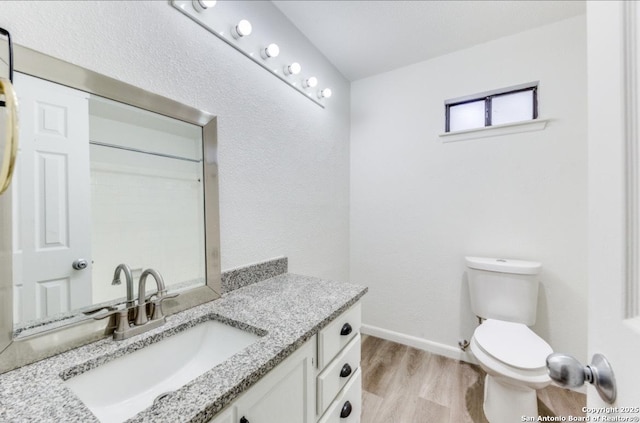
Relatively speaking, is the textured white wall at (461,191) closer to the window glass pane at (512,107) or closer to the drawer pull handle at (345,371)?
the window glass pane at (512,107)

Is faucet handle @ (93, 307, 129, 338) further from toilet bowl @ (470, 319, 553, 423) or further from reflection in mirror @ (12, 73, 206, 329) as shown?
toilet bowl @ (470, 319, 553, 423)

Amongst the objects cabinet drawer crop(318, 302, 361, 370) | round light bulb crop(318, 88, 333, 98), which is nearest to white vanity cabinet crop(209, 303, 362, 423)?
cabinet drawer crop(318, 302, 361, 370)

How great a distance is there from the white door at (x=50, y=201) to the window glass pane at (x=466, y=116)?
220 cm

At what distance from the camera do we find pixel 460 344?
75.1 inches

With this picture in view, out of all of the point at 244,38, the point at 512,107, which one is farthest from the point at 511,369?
the point at 244,38

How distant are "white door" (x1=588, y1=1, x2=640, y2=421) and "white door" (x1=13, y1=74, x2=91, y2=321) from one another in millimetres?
1230

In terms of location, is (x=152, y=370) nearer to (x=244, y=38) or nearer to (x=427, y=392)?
(x=244, y=38)

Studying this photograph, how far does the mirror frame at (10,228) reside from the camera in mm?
619

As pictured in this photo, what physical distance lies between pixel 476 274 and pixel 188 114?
76.1 inches

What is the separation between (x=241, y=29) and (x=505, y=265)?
2022 millimetres

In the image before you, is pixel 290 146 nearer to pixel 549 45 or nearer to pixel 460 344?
pixel 549 45

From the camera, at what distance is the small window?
1.76 m

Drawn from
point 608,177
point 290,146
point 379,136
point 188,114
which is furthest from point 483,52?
point 188,114

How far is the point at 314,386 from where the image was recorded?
0.88 m
